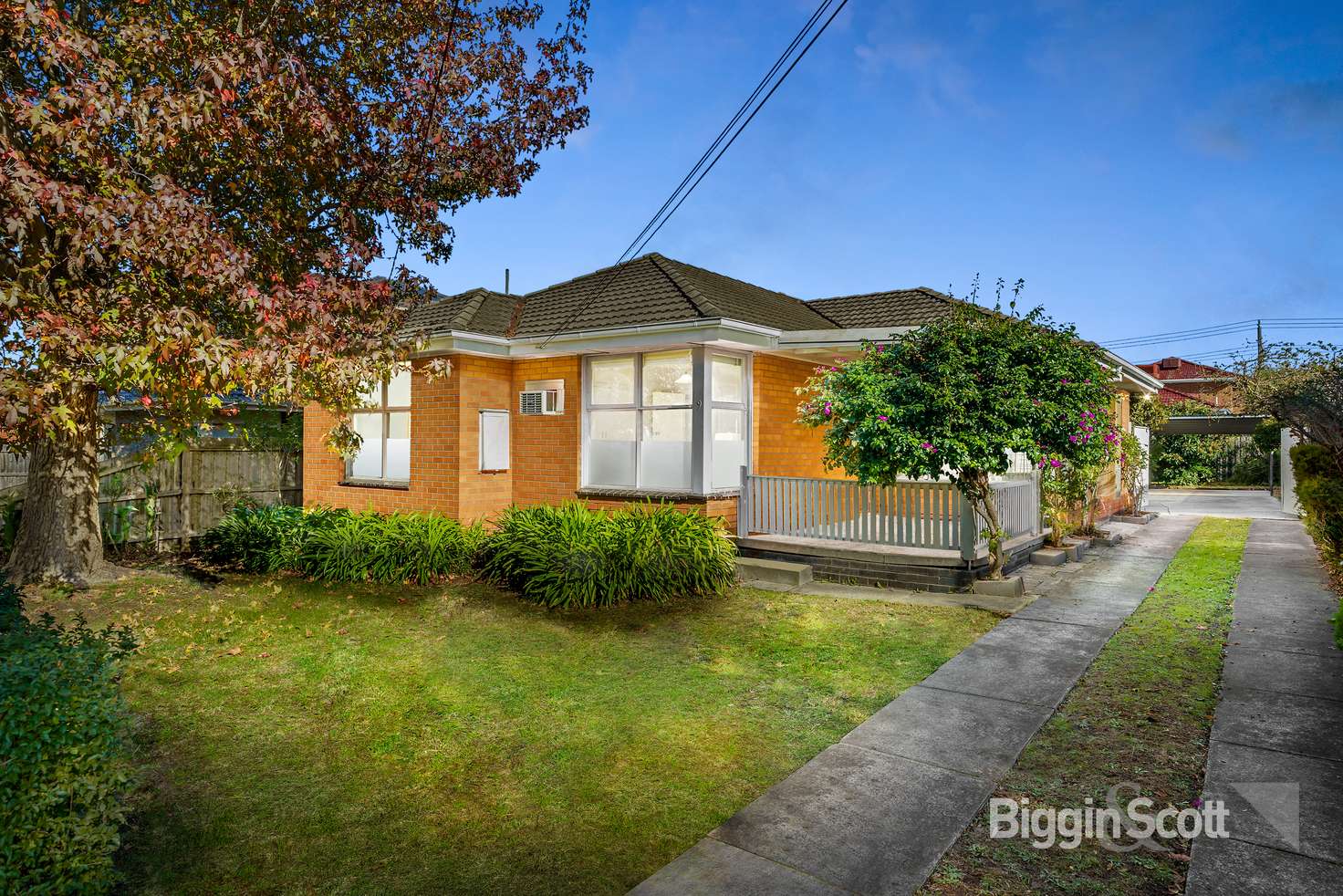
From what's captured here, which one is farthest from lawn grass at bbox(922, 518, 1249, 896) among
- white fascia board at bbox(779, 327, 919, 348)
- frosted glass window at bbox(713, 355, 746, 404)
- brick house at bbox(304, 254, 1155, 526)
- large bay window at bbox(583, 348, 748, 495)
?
frosted glass window at bbox(713, 355, 746, 404)

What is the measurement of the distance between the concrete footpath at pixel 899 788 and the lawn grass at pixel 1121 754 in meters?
0.12

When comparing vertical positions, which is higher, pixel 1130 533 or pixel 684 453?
pixel 684 453

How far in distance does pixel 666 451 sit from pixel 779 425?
2143mm

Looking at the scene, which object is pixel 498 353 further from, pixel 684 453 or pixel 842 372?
pixel 842 372

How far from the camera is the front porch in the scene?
9109 millimetres

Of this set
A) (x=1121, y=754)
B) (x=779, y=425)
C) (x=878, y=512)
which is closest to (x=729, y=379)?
(x=779, y=425)

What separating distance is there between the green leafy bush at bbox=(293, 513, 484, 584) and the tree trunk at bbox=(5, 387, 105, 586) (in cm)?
249

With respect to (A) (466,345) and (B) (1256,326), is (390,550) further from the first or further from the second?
(B) (1256,326)

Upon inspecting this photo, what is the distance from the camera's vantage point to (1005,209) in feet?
112

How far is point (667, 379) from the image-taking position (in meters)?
11.2

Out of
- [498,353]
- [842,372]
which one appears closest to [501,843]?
[842,372]

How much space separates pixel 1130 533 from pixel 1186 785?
42.1 feet

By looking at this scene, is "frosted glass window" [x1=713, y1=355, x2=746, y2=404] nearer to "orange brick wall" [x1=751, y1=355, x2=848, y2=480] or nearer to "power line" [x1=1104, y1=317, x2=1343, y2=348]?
"orange brick wall" [x1=751, y1=355, x2=848, y2=480]

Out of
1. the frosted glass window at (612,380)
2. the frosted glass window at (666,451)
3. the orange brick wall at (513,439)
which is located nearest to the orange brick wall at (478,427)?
the orange brick wall at (513,439)
